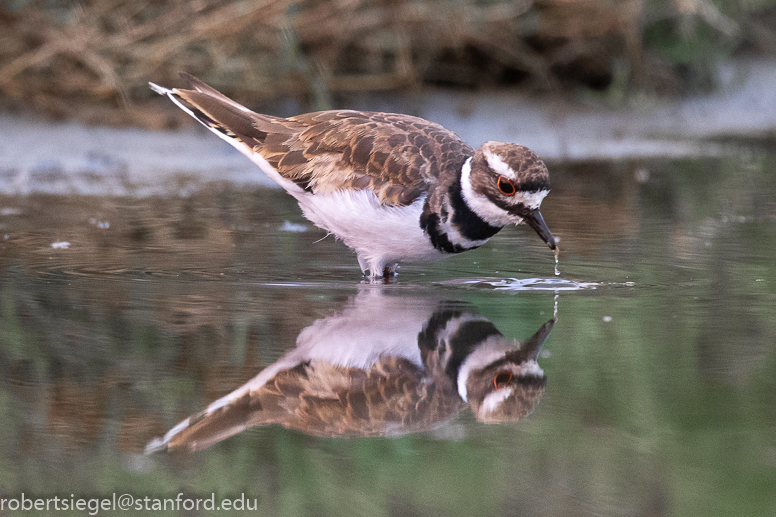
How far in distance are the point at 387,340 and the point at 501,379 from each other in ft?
1.99

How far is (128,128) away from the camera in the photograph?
392 inches

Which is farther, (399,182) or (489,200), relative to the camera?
(399,182)

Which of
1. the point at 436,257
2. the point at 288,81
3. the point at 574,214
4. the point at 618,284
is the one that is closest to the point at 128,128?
the point at 288,81

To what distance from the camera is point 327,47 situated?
10.7 meters

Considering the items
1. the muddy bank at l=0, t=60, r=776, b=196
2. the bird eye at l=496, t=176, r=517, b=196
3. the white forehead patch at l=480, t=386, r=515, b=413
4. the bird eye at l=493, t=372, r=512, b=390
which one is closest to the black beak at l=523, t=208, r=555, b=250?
the bird eye at l=496, t=176, r=517, b=196

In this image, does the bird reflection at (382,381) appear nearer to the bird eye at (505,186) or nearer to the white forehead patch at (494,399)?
the white forehead patch at (494,399)

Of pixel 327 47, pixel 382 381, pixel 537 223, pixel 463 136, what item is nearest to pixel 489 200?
pixel 537 223

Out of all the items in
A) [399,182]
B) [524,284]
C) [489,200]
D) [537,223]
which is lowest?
[524,284]

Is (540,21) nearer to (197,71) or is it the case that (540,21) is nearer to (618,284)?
(197,71)

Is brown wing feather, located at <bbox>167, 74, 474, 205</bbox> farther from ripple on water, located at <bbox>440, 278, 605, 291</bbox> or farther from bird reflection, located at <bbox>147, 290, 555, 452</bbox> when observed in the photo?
bird reflection, located at <bbox>147, 290, 555, 452</bbox>

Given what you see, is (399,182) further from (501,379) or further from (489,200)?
(501,379)

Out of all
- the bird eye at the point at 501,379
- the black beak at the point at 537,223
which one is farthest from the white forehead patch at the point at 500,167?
the bird eye at the point at 501,379

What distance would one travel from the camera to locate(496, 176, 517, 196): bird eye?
5.37m

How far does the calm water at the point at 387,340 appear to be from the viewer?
3.02 m
